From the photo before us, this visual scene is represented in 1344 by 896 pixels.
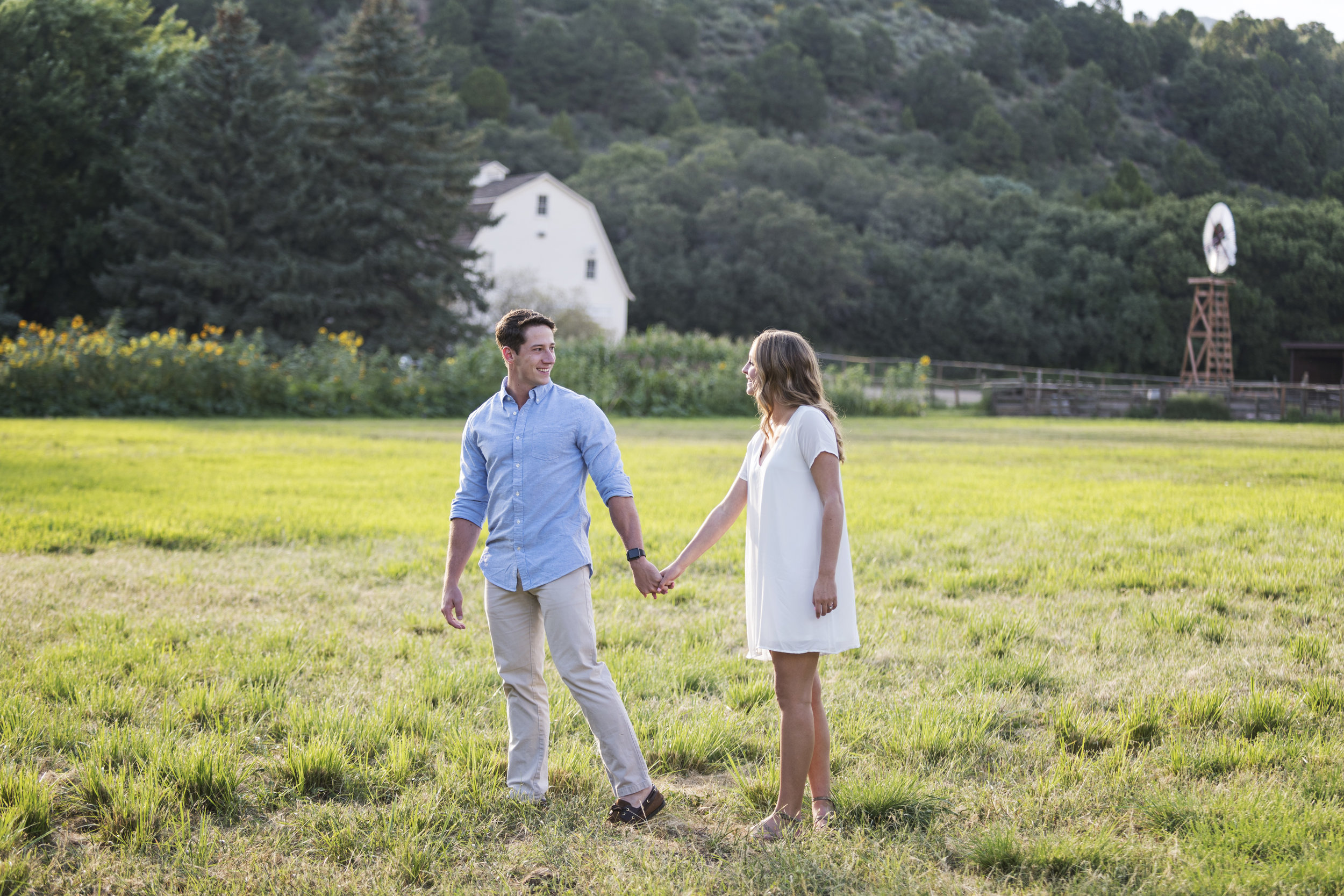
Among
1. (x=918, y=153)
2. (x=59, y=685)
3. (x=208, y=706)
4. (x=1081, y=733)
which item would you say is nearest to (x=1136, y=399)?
(x=1081, y=733)

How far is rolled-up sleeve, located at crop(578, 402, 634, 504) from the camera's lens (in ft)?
10.5

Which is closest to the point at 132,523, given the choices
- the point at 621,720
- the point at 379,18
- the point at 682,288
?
the point at 621,720

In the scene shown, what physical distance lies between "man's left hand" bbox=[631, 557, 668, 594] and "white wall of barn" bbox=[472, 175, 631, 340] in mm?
42630

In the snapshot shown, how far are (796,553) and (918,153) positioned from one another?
318 feet

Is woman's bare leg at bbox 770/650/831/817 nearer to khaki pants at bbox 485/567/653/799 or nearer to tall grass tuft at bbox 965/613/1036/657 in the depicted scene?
khaki pants at bbox 485/567/653/799

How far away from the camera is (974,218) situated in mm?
65375

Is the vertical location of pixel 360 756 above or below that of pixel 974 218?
below

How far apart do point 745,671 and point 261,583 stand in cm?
329

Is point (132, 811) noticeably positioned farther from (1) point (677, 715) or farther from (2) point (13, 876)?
(1) point (677, 715)

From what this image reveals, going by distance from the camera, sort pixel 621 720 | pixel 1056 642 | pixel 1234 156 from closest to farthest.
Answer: pixel 621 720
pixel 1056 642
pixel 1234 156

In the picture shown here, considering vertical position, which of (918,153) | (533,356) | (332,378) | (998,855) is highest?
(918,153)

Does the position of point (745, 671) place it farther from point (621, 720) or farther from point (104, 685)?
point (104, 685)

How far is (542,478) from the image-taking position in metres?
3.24

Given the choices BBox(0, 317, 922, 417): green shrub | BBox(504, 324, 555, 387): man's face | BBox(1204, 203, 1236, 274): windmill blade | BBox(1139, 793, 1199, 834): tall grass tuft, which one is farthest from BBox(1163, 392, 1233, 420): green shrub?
BBox(504, 324, 555, 387): man's face
